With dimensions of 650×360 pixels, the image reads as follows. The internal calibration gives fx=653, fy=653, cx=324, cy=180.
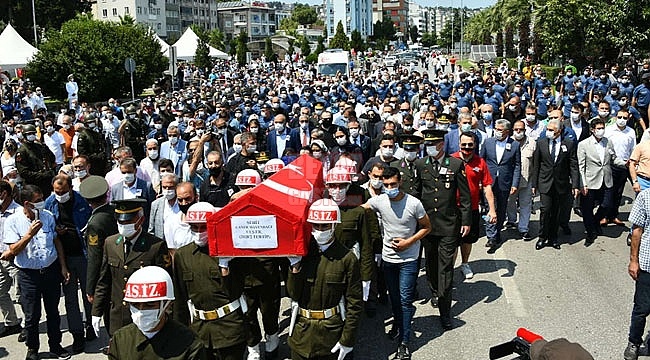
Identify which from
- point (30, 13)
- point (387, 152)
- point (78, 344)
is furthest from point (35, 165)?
point (30, 13)

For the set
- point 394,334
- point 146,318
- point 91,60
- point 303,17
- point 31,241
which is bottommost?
point 394,334

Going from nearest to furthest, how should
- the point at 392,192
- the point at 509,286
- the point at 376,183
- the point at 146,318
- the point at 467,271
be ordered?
the point at 146,318 < the point at 392,192 < the point at 376,183 < the point at 509,286 < the point at 467,271

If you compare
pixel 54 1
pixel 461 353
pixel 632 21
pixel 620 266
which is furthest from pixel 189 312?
pixel 54 1

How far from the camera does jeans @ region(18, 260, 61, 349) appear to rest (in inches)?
263

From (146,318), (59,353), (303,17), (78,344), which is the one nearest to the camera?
(146,318)

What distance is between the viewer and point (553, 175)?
32.3ft

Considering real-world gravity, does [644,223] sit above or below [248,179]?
below

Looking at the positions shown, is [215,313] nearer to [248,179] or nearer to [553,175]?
[248,179]

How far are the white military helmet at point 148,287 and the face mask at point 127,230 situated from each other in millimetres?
1666

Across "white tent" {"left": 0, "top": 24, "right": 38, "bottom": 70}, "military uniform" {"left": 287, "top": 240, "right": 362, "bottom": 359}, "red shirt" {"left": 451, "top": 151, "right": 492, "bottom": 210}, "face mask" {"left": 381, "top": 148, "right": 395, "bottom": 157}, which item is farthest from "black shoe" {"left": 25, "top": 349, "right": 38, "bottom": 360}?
"white tent" {"left": 0, "top": 24, "right": 38, "bottom": 70}

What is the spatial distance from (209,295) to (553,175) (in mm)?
6287

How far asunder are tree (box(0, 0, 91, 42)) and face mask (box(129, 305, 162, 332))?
68.4 meters

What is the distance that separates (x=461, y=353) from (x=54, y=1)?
2755 inches

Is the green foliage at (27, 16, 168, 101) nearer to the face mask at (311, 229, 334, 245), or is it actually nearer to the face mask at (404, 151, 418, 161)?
the face mask at (404, 151, 418, 161)
